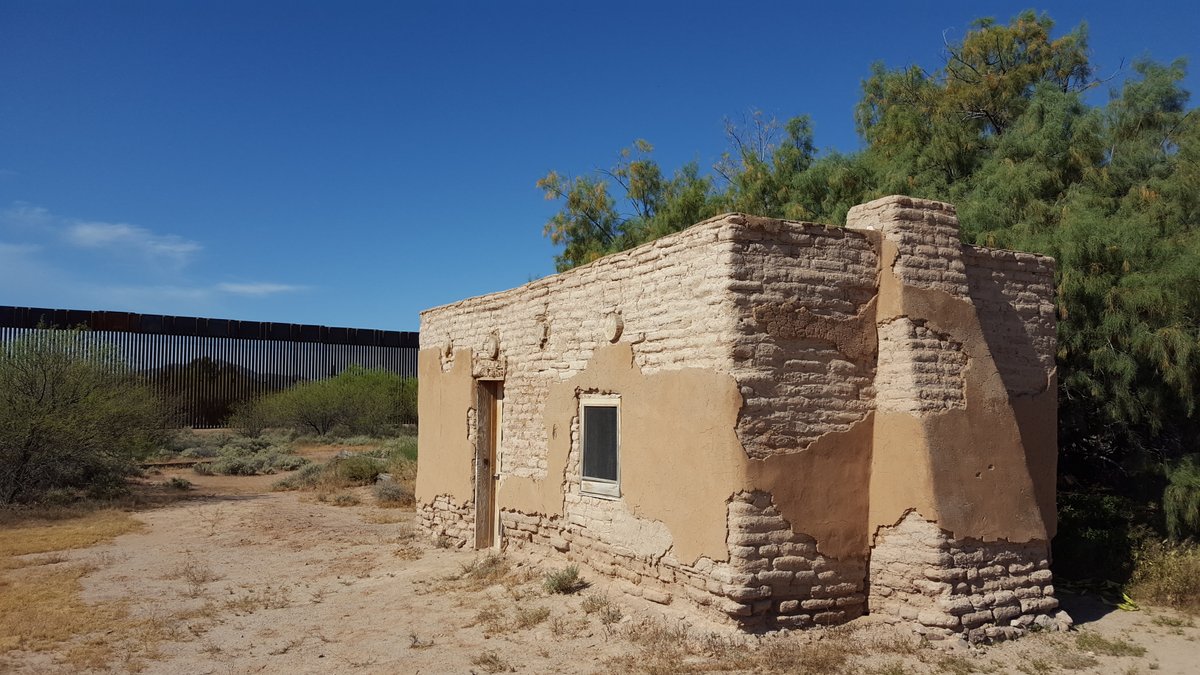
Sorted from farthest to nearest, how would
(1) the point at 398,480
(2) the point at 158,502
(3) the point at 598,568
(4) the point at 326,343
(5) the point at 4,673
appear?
(4) the point at 326,343 → (1) the point at 398,480 → (2) the point at 158,502 → (3) the point at 598,568 → (5) the point at 4,673

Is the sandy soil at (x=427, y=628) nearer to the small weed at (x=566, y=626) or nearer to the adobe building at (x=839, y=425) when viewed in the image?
the small weed at (x=566, y=626)

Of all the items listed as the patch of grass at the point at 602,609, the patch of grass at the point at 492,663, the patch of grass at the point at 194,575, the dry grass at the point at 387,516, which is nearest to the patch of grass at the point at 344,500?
the dry grass at the point at 387,516

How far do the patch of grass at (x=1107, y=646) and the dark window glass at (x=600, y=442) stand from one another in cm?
388

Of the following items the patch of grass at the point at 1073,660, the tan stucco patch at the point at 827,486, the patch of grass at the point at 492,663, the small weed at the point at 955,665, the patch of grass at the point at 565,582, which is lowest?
the patch of grass at the point at 492,663

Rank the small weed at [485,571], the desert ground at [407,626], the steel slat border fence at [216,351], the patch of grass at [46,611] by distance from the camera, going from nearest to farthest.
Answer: the desert ground at [407,626], the patch of grass at [46,611], the small weed at [485,571], the steel slat border fence at [216,351]

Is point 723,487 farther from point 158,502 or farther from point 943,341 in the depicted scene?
point 158,502

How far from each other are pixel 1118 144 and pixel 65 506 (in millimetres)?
17323

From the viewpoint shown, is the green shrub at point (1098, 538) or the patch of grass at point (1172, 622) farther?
the green shrub at point (1098, 538)

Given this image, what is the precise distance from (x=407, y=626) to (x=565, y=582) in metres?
1.44

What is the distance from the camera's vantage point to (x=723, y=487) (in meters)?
6.61

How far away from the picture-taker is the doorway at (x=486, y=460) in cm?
1066

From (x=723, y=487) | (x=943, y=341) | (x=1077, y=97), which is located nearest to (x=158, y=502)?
(x=723, y=487)

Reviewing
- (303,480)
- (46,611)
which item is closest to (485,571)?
(46,611)

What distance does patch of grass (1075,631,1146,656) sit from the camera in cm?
640
